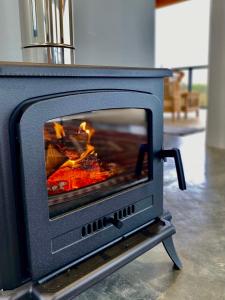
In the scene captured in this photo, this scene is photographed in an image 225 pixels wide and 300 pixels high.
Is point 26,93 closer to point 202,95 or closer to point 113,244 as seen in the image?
point 113,244

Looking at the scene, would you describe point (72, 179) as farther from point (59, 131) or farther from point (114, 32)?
point (114, 32)

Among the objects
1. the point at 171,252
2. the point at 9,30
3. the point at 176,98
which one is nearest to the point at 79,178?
the point at 171,252

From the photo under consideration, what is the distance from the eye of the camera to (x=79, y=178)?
0.95 metres

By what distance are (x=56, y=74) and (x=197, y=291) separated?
82cm

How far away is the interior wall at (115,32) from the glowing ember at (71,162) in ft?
2.33

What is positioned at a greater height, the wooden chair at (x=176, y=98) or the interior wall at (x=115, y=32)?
the interior wall at (x=115, y=32)

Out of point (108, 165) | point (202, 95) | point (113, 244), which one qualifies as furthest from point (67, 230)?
point (202, 95)

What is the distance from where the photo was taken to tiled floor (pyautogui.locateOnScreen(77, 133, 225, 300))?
0.99 meters

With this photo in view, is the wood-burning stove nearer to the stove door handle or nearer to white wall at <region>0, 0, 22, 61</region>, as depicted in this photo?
the stove door handle

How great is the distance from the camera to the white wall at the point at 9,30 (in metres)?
1.20

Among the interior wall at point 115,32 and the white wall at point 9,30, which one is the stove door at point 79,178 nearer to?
the white wall at point 9,30

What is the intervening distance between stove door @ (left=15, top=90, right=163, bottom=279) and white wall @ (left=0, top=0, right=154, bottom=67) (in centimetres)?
56

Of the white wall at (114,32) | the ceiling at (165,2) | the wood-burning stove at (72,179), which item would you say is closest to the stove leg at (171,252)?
the wood-burning stove at (72,179)

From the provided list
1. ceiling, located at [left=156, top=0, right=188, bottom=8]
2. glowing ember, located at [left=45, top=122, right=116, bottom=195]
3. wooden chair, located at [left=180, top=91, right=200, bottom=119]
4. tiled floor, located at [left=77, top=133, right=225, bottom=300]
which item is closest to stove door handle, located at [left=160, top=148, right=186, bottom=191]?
glowing ember, located at [left=45, top=122, right=116, bottom=195]
